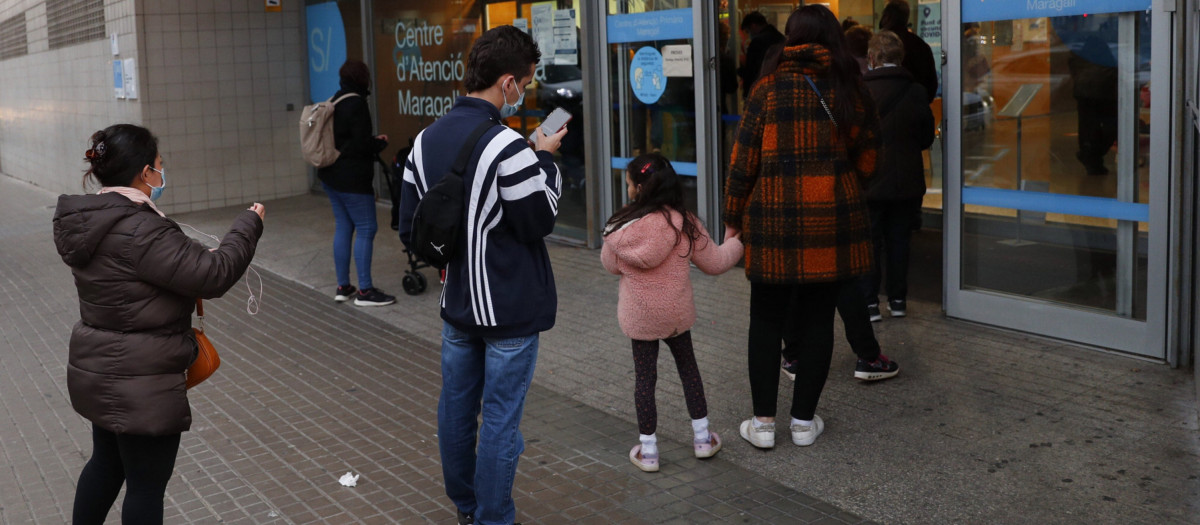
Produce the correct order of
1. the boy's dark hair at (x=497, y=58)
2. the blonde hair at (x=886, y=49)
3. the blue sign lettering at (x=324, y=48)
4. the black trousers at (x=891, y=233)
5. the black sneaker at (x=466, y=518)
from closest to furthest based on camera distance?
1. the boy's dark hair at (x=497, y=58)
2. the black sneaker at (x=466, y=518)
3. the blonde hair at (x=886, y=49)
4. the black trousers at (x=891, y=233)
5. the blue sign lettering at (x=324, y=48)

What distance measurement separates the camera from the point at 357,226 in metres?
7.90

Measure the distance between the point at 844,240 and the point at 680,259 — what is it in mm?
659

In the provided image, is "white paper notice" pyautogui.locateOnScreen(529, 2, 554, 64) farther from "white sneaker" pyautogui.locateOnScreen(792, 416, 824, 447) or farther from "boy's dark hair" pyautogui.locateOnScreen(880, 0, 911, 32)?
"white sneaker" pyautogui.locateOnScreen(792, 416, 824, 447)

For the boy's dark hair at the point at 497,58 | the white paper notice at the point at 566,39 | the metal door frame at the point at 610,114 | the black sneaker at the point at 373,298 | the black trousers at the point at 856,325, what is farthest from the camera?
the white paper notice at the point at 566,39

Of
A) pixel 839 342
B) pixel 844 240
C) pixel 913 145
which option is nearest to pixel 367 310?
pixel 839 342

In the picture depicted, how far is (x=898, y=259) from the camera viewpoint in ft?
A: 21.7

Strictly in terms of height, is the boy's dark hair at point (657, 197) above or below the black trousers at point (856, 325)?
above

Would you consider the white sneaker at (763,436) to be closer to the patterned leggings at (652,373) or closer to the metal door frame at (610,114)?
the patterned leggings at (652,373)

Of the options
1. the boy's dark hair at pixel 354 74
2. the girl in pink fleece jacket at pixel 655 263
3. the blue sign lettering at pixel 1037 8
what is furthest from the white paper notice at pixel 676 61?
the girl in pink fleece jacket at pixel 655 263

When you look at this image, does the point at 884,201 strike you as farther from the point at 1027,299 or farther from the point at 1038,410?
the point at 1038,410

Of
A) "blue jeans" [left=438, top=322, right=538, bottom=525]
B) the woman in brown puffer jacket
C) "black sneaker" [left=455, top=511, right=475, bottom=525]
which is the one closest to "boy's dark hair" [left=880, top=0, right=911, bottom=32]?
"blue jeans" [left=438, top=322, right=538, bottom=525]

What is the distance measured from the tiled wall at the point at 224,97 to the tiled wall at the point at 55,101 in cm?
37

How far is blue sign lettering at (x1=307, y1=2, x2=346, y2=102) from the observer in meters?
13.6

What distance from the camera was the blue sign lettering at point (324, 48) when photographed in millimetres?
13602
